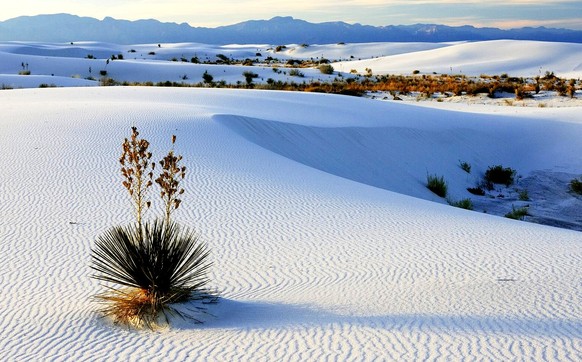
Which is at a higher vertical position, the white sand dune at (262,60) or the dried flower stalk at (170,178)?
the dried flower stalk at (170,178)

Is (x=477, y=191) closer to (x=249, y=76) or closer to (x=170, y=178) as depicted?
(x=170, y=178)

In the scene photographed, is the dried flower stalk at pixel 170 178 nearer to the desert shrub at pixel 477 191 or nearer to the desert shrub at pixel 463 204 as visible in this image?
the desert shrub at pixel 463 204

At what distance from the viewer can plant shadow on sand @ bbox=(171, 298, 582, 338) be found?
4.77 meters

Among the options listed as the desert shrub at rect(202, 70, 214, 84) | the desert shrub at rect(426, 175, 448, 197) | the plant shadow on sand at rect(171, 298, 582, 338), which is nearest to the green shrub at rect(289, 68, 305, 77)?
the desert shrub at rect(202, 70, 214, 84)

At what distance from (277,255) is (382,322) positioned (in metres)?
2.04

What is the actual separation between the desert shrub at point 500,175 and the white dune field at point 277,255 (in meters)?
2.15

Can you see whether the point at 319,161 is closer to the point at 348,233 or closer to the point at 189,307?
the point at 348,233

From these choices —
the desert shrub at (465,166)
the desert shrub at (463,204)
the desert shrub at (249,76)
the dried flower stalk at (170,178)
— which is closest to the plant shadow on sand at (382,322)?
the dried flower stalk at (170,178)

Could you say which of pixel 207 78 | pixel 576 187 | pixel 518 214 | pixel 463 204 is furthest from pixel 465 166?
pixel 207 78

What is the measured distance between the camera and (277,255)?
6844 millimetres

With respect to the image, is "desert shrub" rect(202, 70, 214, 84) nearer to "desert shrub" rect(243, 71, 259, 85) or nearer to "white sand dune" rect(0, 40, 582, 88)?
"white sand dune" rect(0, 40, 582, 88)

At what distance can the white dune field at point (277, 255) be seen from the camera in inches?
185

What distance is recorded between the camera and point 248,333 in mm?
4855

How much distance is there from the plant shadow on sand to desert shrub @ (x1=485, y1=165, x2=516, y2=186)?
38.4 ft
